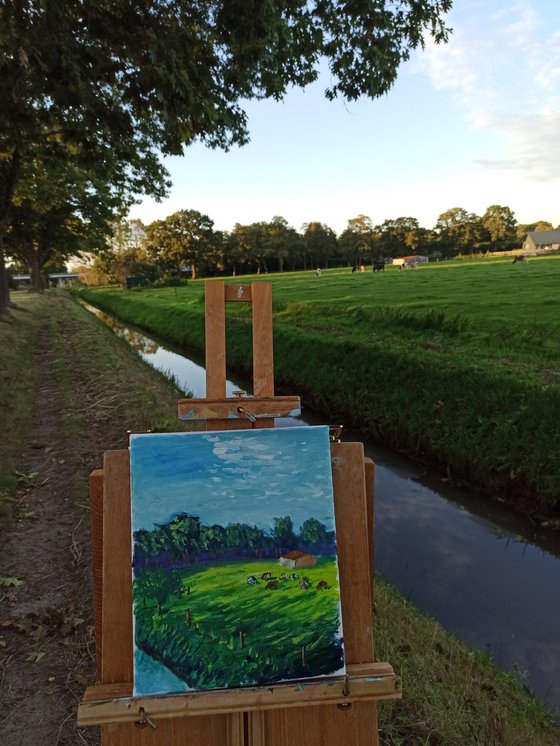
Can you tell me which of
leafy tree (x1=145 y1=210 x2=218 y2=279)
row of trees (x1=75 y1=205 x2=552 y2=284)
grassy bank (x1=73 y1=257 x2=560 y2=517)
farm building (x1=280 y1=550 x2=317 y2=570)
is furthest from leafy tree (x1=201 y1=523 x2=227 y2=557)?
leafy tree (x1=145 y1=210 x2=218 y2=279)

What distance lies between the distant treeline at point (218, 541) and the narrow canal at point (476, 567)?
387 cm

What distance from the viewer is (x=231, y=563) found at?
2369mm

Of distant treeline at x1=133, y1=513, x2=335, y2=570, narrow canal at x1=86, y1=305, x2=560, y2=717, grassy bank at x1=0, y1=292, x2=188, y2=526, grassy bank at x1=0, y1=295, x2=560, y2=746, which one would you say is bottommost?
narrow canal at x1=86, y1=305, x2=560, y2=717

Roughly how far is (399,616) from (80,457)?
534 centimetres

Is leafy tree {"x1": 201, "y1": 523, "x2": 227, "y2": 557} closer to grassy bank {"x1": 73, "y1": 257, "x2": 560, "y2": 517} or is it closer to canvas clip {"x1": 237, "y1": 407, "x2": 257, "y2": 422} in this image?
canvas clip {"x1": 237, "y1": 407, "x2": 257, "y2": 422}

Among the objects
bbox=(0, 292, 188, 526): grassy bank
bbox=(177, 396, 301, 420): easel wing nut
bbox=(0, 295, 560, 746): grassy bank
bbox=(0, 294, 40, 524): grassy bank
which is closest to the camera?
bbox=(177, 396, 301, 420): easel wing nut

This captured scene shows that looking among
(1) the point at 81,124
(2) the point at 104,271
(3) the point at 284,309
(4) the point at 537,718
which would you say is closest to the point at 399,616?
(4) the point at 537,718

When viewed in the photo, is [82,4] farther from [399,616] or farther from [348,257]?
[348,257]

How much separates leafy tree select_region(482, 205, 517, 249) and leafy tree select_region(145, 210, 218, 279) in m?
57.5

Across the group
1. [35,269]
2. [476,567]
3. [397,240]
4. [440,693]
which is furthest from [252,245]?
[440,693]

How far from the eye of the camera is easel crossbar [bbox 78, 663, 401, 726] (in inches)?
84.9

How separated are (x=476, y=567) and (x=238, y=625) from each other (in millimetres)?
5824

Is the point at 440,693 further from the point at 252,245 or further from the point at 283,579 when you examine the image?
the point at 252,245

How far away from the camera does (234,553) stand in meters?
2.38
